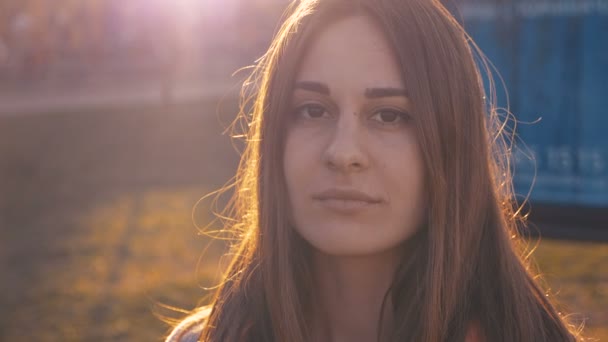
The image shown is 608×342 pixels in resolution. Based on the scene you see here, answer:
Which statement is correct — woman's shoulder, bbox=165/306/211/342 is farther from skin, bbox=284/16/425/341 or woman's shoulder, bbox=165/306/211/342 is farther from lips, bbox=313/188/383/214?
lips, bbox=313/188/383/214

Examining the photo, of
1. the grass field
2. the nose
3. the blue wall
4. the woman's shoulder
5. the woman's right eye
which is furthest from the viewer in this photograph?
the grass field

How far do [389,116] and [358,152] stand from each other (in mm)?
136

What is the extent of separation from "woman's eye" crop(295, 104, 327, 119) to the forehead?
7cm

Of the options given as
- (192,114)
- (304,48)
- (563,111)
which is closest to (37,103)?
(192,114)

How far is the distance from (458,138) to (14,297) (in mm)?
4930

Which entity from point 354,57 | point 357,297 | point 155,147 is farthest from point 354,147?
point 155,147

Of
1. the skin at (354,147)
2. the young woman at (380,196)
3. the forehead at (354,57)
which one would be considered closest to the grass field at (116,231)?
the young woman at (380,196)

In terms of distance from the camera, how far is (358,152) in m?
1.92

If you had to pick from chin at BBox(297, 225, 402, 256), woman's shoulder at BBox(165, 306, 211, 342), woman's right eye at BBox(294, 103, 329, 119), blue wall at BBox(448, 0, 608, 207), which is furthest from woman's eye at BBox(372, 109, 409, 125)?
blue wall at BBox(448, 0, 608, 207)

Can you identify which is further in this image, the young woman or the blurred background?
the blurred background

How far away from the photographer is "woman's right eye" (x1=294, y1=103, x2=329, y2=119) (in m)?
2.05

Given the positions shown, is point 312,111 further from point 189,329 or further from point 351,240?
point 189,329

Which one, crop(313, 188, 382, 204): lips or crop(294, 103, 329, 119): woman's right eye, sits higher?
crop(294, 103, 329, 119): woman's right eye

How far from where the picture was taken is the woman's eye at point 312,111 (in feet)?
6.72
